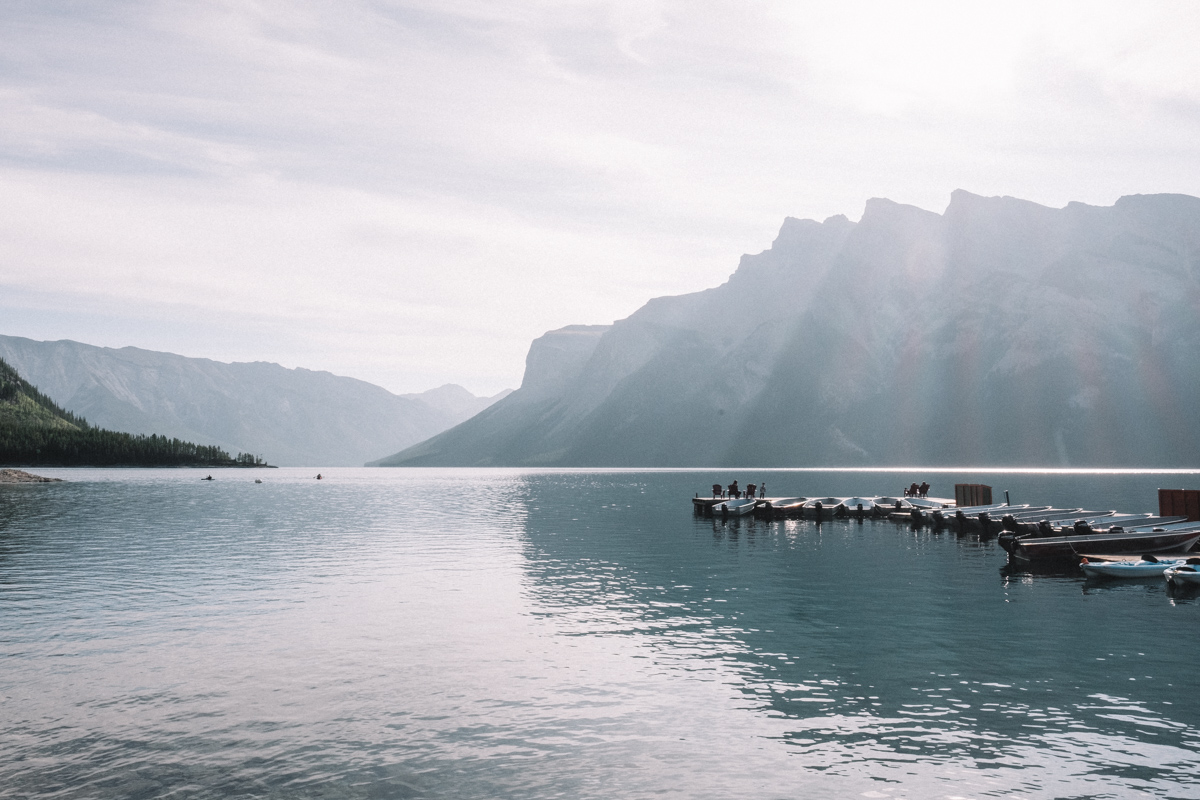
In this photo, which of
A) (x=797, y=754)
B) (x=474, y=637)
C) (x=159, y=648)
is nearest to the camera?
(x=797, y=754)

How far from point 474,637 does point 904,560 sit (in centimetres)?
3807

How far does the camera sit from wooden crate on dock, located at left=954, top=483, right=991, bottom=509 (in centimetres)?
9556

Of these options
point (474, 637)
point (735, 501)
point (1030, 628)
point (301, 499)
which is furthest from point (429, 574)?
point (301, 499)

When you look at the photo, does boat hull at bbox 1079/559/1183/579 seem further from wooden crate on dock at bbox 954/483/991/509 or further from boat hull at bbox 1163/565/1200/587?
wooden crate on dock at bbox 954/483/991/509

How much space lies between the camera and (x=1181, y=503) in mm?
70125

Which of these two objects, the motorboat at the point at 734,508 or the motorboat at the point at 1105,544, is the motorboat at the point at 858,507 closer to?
the motorboat at the point at 734,508

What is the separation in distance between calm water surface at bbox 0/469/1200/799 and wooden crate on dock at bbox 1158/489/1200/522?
26.2m

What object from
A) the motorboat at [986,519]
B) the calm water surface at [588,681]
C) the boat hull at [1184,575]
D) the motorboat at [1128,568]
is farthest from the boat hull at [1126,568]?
the motorboat at [986,519]

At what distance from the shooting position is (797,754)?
63.6 ft

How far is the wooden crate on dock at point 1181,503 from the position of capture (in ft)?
226

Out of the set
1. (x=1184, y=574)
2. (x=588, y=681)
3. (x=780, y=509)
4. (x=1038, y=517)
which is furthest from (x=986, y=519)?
(x=588, y=681)

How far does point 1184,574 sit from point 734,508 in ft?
187

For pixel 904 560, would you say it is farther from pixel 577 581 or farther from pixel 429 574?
pixel 429 574

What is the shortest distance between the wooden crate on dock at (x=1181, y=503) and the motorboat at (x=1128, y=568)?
25.1 metres
